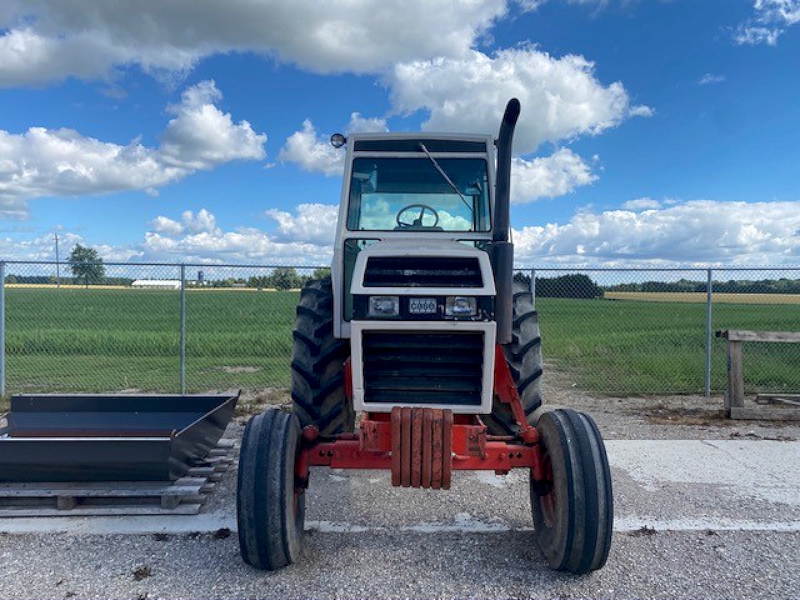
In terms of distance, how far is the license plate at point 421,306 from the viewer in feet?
12.1

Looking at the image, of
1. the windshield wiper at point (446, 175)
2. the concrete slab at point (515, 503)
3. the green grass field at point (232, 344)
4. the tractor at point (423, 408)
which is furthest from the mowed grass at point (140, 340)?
the windshield wiper at point (446, 175)

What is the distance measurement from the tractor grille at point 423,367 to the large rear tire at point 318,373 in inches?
29.4

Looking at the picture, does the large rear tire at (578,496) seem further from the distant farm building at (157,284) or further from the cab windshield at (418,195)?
the distant farm building at (157,284)

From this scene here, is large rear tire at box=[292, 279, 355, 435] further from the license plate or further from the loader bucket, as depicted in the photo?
the license plate

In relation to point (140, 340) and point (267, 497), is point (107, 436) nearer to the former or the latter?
point (267, 497)

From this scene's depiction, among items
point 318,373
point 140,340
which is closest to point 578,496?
point 318,373

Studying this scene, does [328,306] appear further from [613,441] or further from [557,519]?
[613,441]

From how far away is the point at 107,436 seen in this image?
5457 millimetres

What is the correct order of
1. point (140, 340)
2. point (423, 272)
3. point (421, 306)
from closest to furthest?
point (421, 306), point (423, 272), point (140, 340)

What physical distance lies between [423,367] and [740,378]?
18.7 ft

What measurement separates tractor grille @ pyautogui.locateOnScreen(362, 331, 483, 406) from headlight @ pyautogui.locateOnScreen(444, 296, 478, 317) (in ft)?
0.40

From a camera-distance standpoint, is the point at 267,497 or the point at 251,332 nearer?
the point at 267,497

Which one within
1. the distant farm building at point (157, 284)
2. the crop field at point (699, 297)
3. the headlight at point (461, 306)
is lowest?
Result: the crop field at point (699, 297)

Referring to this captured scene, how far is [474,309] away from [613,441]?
3.69 metres
